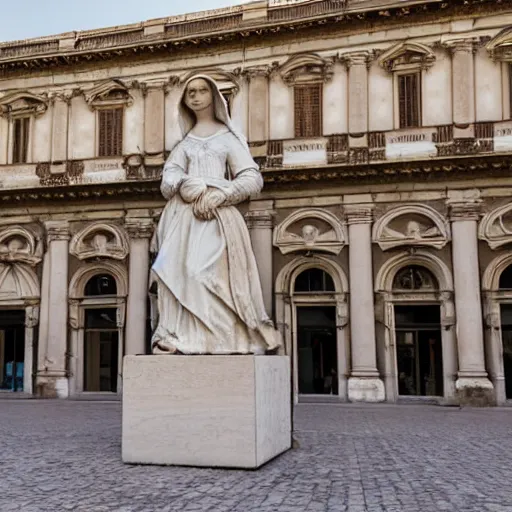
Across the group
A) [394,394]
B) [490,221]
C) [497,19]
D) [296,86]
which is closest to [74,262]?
[296,86]

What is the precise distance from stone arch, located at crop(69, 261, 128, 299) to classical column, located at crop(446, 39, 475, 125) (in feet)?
34.7

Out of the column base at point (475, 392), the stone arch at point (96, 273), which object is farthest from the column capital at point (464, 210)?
the stone arch at point (96, 273)

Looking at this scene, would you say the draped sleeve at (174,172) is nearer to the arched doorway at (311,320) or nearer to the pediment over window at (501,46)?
the arched doorway at (311,320)

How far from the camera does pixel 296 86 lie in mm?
21031

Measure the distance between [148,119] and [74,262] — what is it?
4945 mm

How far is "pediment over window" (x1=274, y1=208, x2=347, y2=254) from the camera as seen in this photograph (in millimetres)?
19938

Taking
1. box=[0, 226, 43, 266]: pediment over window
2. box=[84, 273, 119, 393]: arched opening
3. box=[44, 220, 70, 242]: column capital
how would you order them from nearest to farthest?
1. box=[84, 273, 119, 393]: arched opening
2. box=[44, 220, 70, 242]: column capital
3. box=[0, 226, 43, 266]: pediment over window

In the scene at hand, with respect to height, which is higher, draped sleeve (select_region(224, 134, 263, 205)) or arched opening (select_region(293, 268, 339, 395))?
draped sleeve (select_region(224, 134, 263, 205))

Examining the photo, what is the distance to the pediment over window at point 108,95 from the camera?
73.5 ft

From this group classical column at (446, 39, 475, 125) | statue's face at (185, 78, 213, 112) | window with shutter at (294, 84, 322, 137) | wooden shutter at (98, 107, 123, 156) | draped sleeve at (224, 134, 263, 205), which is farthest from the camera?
wooden shutter at (98, 107, 123, 156)

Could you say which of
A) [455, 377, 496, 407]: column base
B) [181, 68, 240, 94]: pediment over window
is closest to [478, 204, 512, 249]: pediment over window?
[455, 377, 496, 407]: column base

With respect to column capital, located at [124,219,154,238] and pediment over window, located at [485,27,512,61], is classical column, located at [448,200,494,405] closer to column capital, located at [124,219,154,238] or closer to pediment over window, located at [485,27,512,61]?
pediment over window, located at [485,27,512,61]

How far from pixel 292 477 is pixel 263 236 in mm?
14597

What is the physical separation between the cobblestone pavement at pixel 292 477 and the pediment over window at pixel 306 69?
1283 cm
